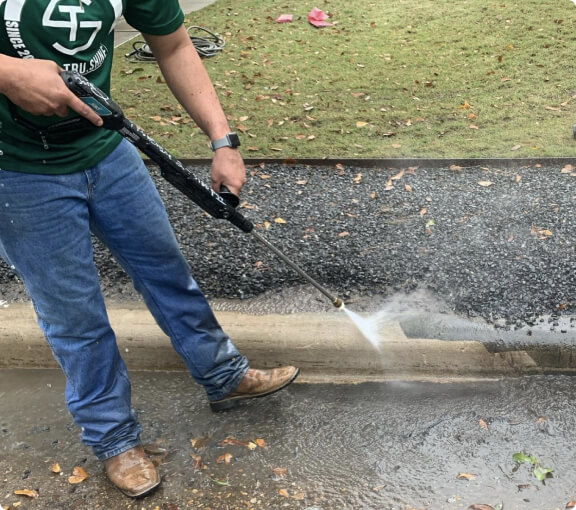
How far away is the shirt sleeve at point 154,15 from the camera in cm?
247

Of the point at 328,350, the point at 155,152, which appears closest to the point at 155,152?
the point at 155,152

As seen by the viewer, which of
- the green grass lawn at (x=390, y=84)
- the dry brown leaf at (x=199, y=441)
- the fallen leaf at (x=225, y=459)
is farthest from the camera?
the green grass lawn at (x=390, y=84)

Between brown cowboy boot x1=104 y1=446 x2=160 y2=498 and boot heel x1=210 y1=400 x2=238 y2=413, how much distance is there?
1.37ft

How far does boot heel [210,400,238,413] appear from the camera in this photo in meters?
3.08

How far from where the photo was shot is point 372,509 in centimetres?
253

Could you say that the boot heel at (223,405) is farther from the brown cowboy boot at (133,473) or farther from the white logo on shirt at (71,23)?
the white logo on shirt at (71,23)

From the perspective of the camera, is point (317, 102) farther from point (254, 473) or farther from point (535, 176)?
point (254, 473)

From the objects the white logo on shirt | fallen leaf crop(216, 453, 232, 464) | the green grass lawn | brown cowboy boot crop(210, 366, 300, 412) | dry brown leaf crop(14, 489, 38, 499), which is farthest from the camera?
the green grass lawn

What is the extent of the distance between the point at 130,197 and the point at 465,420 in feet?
5.49

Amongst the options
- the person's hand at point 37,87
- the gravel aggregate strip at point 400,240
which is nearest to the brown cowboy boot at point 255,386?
the gravel aggregate strip at point 400,240

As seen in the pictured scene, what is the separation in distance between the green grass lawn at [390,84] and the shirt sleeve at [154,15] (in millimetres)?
2922

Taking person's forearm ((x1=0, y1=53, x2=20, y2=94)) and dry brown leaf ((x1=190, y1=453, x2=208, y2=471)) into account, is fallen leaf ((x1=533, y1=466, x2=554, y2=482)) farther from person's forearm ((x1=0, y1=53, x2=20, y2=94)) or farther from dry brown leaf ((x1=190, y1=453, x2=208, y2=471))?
person's forearm ((x1=0, y1=53, x2=20, y2=94))

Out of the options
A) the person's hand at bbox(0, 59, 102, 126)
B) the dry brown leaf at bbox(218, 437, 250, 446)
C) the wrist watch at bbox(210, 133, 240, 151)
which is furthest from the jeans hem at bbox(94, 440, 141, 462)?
the person's hand at bbox(0, 59, 102, 126)

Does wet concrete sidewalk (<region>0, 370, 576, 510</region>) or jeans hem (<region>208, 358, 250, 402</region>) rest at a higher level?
jeans hem (<region>208, 358, 250, 402</region>)
